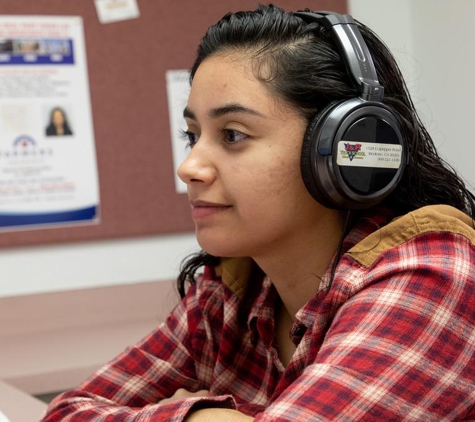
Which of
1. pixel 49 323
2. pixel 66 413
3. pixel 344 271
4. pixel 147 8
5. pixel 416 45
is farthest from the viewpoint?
pixel 416 45

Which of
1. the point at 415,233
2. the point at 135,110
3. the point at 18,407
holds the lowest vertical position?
the point at 18,407

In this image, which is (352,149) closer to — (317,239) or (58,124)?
(317,239)

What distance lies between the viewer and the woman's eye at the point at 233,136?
93 centimetres

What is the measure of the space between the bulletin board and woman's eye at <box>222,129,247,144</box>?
123 centimetres

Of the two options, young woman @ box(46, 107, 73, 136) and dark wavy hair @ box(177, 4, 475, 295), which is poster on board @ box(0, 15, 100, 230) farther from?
dark wavy hair @ box(177, 4, 475, 295)

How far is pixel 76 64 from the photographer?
2.08 metres

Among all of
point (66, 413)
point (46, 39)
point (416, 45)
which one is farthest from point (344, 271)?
point (416, 45)

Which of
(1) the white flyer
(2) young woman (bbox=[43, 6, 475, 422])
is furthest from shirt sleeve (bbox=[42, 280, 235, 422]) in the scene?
(1) the white flyer

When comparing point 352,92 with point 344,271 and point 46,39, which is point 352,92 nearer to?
point 344,271

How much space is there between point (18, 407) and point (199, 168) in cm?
56

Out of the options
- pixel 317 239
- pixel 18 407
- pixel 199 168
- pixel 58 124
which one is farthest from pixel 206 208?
pixel 58 124

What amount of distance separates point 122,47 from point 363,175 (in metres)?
1.39

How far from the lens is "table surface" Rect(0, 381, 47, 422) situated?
113cm

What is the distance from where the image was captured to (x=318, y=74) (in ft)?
3.07
